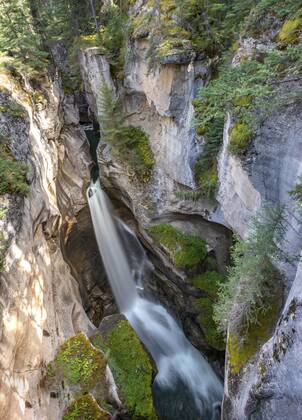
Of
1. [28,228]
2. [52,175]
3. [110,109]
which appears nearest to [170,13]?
[110,109]

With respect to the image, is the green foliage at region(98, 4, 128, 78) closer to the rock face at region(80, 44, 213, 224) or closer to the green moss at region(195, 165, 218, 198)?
the rock face at region(80, 44, 213, 224)

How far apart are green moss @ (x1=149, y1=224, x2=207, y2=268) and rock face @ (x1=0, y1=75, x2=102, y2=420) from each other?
4520 mm

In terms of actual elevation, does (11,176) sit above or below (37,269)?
above

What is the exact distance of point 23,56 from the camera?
17531 mm

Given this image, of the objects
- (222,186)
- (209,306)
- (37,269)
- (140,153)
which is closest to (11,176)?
(37,269)

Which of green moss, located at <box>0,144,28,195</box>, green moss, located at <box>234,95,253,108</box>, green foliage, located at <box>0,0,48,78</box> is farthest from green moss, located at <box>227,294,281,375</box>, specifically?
green foliage, located at <box>0,0,48,78</box>

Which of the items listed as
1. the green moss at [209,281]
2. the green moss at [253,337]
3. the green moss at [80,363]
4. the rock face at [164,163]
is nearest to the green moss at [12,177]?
the green moss at [80,363]

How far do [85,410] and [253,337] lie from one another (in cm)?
487

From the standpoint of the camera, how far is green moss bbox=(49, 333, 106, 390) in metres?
9.36

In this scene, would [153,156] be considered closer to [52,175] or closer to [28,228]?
[52,175]

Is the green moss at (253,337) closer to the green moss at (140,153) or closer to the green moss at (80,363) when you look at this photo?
the green moss at (80,363)

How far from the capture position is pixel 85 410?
28.4ft

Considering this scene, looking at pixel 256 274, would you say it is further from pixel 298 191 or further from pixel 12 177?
pixel 12 177

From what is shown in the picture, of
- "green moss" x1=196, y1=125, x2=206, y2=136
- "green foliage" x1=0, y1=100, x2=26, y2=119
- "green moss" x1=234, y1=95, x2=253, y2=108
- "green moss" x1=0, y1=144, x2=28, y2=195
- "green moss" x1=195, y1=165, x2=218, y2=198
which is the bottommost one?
"green moss" x1=195, y1=165, x2=218, y2=198
